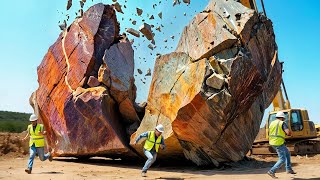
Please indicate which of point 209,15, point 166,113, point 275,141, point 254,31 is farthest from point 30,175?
point 254,31

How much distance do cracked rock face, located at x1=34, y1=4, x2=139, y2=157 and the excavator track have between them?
8374mm

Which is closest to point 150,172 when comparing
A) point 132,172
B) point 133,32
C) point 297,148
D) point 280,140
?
point 132,172

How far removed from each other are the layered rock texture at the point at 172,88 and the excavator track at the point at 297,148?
4770 mm

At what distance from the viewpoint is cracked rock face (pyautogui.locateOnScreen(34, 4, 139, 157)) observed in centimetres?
1240

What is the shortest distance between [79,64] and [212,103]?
5364mm

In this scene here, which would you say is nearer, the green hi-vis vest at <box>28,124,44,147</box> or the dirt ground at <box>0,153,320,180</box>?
the dirt ground at <box>0,153,320,180</box>

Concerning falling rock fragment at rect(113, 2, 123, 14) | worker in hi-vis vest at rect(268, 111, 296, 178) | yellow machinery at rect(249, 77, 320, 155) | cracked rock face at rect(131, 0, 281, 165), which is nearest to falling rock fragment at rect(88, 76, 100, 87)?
cracked rock face at rect(131, 0, 281, 165)

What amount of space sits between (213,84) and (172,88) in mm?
1482

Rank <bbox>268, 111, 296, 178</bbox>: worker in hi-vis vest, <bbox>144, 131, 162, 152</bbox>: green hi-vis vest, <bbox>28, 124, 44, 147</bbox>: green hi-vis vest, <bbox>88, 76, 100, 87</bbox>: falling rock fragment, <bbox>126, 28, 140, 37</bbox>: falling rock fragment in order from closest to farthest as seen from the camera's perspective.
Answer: <bbox>268, 111, 296, 178</bbox>: worker in hi-vis vest
<bbox>144, 131, 162, 152</bbox>: green hi-vis vest
<bbox>28, 124, 44, 147</bbox>: green hi-vis vest
<bbox>88, 76, 100, 87</bbox>: falling rock fragment
<bbox>126, 28, 140, 37</bbox>: falling rock fragment

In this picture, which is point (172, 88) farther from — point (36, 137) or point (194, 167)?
point (36, 137)

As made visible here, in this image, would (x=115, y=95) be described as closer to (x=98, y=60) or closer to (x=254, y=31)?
(x=98, y=60)

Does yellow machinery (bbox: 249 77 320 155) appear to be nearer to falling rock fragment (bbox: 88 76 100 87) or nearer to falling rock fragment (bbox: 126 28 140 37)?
falling rock fragment (bbox: 126 28 140 37)

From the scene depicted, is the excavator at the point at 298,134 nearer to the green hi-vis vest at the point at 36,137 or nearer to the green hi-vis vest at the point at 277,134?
the green hi-vis vest at the point at 277,134

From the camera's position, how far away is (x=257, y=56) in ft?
39.5
